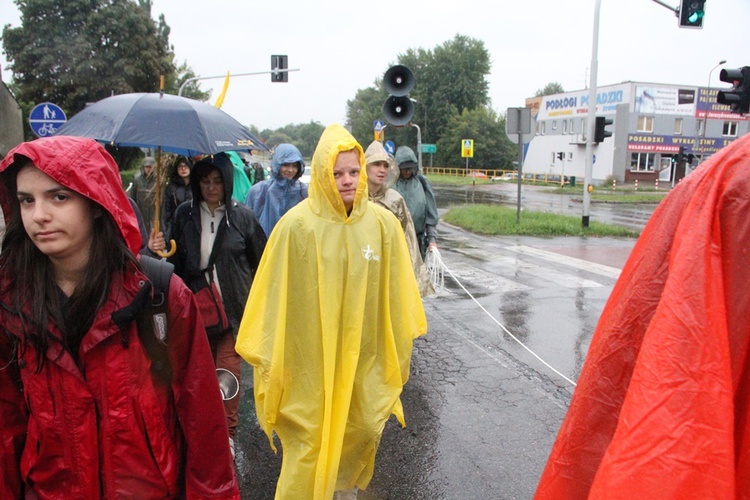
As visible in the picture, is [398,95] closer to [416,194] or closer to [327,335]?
[416,194]

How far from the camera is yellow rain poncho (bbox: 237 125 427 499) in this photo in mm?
3213

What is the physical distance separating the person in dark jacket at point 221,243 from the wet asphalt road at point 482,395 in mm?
911

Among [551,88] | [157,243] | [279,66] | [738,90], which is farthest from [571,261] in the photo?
[551,88]

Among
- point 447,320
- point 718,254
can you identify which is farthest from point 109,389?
point 447,320

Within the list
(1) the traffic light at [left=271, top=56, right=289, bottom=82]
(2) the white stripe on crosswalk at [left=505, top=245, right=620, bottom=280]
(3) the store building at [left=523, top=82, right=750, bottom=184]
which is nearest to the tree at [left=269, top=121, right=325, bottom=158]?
(3) the store building at [left=523, top=82, right=750, bottom=184]

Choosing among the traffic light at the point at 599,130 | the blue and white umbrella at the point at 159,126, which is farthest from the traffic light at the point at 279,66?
the blue and white umbrella at the point at 159,126

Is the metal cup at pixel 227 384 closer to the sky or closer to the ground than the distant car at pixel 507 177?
closer to the sky

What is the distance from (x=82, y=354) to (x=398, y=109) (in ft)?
31.7

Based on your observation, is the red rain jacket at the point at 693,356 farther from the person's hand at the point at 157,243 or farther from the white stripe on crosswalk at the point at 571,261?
the white stripe on crosswalk at the point at 571,261

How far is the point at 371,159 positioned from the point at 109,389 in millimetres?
4427

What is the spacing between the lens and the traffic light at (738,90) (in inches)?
300

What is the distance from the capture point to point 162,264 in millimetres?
2012

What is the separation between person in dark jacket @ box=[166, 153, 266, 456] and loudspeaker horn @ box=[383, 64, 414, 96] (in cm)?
686

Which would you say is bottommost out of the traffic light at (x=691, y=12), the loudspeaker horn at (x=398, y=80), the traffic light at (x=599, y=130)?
the traffic light at (x=599, y=130)
